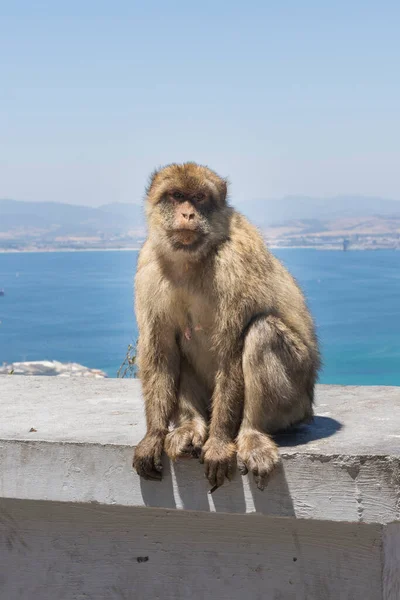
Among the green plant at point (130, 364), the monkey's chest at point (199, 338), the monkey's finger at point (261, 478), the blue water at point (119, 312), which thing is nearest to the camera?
the monkey's finger at point (261, 478)

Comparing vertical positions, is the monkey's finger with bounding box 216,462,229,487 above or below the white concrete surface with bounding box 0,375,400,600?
above

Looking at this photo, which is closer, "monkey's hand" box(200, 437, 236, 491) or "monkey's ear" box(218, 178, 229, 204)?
"monkey's hand" box(200, 437, 236, 491)

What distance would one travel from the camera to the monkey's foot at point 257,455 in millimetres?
2723

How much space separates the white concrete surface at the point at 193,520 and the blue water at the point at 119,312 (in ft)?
75.3

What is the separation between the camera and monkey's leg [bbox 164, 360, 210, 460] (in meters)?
2.83

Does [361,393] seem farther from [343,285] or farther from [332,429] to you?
[343,285]

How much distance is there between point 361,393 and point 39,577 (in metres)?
1.63

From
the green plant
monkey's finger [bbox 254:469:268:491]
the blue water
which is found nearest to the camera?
monkey's finger [bbox 254:469:268:491]

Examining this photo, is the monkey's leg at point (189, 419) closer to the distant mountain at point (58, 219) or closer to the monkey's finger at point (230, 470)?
the monkey's finger at point (230, 470)

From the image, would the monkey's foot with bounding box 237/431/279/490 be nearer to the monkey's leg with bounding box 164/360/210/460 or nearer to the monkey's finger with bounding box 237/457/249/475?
the monkey's finger with bounding box 237/457/249/475

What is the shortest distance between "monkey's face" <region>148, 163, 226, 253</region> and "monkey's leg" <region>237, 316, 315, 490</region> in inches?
13.6

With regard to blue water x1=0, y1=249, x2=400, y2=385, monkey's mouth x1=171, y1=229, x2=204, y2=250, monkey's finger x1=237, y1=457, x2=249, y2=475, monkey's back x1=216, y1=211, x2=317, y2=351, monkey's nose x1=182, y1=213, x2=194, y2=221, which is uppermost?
monkey's nose x1=182, y1=213, x2=194, y2=221

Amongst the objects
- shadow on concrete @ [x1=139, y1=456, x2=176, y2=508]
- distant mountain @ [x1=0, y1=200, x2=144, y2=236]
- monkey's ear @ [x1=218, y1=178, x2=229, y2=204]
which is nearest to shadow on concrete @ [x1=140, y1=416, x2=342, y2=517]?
shadow on concrete @ [x1=139, y1=456, x2=176, y2=508]

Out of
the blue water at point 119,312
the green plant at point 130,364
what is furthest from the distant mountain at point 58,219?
the green plant at point 130,364
